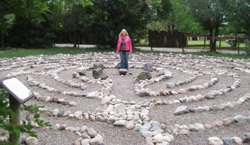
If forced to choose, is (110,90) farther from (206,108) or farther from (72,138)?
(72,138)

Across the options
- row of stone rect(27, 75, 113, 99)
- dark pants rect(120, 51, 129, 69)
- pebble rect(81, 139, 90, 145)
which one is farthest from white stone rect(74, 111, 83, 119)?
dark pants rect(120, 51, 129, 69)

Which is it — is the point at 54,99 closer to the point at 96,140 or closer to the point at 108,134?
the point at 108,134

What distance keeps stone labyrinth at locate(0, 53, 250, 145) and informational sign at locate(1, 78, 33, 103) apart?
361 mm

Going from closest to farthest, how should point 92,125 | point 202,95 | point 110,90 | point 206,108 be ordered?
point 92,125 → point 206,108 → point 202,95 → point 110,90

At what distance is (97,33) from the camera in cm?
2350

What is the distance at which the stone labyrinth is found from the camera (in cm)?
566

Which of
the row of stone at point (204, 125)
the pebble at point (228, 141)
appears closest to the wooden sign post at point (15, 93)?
the row of stone at point (204, 125)

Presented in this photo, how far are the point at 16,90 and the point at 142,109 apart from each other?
145 inches

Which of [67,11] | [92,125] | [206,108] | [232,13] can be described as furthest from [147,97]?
[67,11]

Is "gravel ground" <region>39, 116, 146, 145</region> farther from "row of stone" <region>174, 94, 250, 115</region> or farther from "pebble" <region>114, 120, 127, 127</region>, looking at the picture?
"row of stone" <region>174, 94, 250, 115</region>

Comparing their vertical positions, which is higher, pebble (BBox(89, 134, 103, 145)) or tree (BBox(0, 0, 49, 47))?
tree (BBox(0, 0, 49, 47))

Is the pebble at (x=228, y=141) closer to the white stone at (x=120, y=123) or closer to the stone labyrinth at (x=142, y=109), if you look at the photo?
the stone labyrinth at (x=142, y=109)

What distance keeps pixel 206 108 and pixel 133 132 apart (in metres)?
1.96

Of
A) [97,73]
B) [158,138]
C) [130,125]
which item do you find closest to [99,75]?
[97,73]
